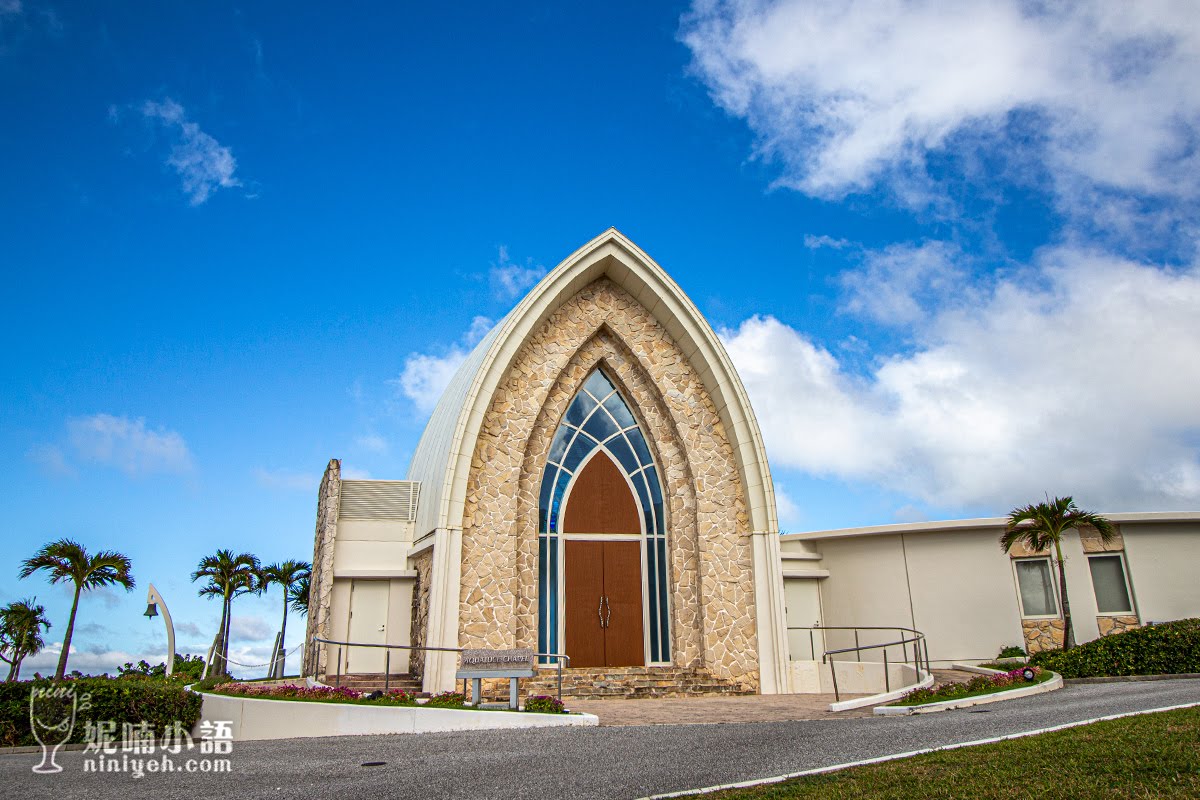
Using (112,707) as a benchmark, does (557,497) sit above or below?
above

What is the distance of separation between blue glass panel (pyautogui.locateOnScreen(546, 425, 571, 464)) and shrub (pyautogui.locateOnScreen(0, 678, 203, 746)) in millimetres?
7680

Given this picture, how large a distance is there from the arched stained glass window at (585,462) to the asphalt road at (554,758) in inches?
259

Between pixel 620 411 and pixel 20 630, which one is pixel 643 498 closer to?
pixel 620 411

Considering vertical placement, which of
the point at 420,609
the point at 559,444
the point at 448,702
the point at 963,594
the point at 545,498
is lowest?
the point at 448,702

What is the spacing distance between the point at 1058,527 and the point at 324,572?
48.6ft

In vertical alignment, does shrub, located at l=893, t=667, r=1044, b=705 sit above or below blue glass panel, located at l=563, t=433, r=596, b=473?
below

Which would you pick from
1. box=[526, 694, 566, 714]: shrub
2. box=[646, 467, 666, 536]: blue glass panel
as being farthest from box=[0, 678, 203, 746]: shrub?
box=[646, 467, 666, 536]: blue glass panel

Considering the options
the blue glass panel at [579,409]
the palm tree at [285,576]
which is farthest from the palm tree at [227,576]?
the blue glass panel at [579,409]

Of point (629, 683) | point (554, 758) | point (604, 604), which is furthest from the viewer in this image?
point (604, 604)

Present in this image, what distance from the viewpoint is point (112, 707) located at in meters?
12.6

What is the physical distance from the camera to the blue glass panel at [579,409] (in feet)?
58.1

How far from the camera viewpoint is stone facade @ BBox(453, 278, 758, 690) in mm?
15961

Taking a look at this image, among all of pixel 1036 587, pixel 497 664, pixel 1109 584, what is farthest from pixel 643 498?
pixel 1109 584

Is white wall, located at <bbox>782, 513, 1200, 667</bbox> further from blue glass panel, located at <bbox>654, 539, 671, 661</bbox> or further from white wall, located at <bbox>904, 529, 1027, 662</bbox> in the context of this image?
blue glass panel, located at <bbox>654, 539, 671, 661</bbox>
